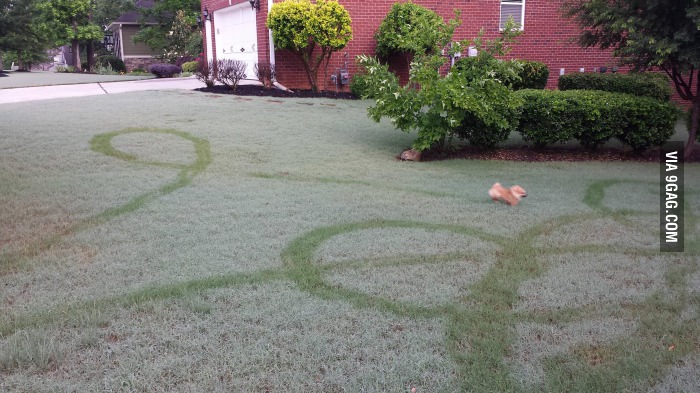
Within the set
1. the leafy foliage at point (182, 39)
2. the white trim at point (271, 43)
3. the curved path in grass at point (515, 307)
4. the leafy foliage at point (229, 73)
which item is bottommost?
the curved path in grass at point (515, 307)

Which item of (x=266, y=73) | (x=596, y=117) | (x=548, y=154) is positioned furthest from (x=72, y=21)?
(x=596, y=117)

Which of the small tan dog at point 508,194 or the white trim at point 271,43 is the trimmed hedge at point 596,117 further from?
the white trim at point 271,43

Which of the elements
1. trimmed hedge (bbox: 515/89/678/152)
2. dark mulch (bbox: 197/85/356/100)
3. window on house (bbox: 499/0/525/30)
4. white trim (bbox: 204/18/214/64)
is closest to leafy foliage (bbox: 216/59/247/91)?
dark mulch (bbox: 197/85/356/100)

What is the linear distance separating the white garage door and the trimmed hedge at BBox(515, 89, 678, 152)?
8.50 m

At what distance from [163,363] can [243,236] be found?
1.75 metres

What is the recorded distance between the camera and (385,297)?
3203 mm

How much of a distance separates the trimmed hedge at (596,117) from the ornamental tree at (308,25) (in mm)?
5879

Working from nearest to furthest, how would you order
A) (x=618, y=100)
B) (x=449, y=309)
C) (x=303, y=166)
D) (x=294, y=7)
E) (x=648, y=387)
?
1. (x=648, y=387)
2. (x=449, y=309)
3. (x=303, y=166)
4. (x=618, y=100)
5. (x=294, y=7)

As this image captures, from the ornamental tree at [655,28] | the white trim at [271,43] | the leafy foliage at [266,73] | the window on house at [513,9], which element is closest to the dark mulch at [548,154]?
the ornamental tree at [655,28]

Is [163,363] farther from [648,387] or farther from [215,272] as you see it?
[648,387]

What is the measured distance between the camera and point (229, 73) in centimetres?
1216

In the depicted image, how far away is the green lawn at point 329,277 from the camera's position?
8.20 feet

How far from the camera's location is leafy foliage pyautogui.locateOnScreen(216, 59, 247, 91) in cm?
1216

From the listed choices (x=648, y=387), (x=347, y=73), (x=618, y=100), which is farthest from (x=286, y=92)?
(x=648, y=387)
